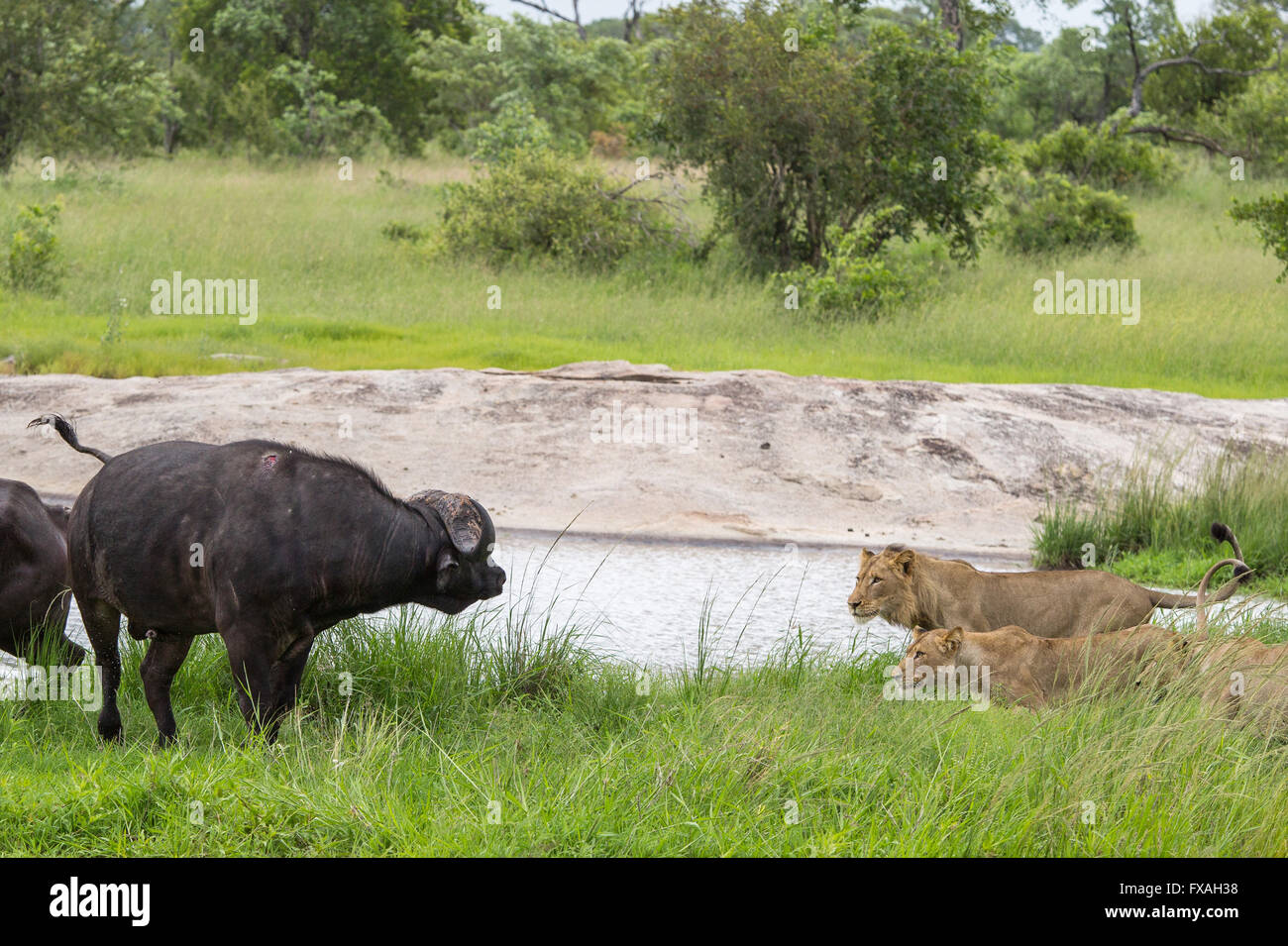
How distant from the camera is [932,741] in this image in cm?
537

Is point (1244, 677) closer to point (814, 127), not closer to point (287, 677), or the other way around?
point (287, 677)

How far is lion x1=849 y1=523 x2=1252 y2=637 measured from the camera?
7180mm

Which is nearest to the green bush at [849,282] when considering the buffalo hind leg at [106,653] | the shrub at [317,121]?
the buffalo hind leg at [106,653]

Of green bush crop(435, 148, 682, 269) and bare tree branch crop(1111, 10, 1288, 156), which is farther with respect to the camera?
bare tree branch crop(1111, 10, 1288, 156)

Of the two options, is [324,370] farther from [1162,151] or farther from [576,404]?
[1162,151]

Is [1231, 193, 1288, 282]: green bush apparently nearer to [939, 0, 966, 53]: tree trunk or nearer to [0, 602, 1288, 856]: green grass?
[939, 0, 966, 53]: tree trunk

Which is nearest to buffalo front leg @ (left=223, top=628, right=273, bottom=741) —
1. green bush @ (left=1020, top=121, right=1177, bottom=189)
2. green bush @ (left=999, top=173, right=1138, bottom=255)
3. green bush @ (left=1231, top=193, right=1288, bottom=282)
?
green bush @ (left=1231, top=193, right=1288, bottom=282)

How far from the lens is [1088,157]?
28016 mm

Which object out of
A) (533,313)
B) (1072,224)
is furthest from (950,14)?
(533,313)

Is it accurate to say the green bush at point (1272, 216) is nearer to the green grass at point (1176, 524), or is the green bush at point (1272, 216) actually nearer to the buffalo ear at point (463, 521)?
the green grass at point (1176, 524)

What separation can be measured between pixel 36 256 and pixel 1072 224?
15.6m

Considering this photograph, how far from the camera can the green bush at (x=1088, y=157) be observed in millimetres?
27844
